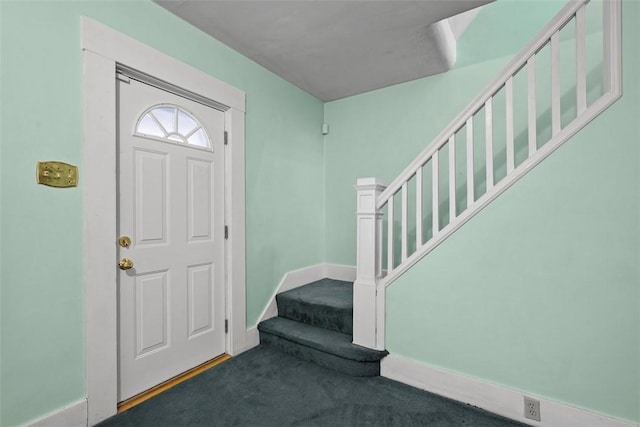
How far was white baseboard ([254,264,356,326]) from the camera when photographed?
9.02ft

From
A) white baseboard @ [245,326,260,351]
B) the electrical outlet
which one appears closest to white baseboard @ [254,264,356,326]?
white baseboard @ [245,326,260,351]

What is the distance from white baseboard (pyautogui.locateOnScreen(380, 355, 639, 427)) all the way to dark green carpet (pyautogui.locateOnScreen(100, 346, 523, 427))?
5 centimetres

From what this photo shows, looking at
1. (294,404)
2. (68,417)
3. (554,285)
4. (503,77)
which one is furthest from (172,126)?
(554,285)

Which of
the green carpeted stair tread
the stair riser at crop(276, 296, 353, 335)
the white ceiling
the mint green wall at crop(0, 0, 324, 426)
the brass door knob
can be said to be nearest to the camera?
the mint green wall at crop(0, 0, 324, 426)

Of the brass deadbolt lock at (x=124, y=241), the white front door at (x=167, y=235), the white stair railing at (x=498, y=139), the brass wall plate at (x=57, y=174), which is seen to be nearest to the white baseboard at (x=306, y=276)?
the white front door at (x=167, y=235)

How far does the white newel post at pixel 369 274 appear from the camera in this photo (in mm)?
2107

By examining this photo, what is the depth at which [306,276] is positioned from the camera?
3.23m

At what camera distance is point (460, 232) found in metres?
1.82

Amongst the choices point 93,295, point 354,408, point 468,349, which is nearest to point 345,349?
point 354,408

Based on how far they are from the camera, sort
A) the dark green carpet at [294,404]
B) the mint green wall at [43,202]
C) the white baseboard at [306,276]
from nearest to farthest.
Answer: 1. the mint green wall at [43,202]
2. the dark green carpet at [294,404]
3. the white baseboard at [306,276]

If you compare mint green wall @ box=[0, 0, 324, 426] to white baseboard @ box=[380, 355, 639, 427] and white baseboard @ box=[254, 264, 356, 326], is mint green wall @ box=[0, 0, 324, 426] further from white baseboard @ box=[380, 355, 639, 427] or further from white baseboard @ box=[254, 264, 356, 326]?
white baseboard @ box=[380, 355, 639, 427]

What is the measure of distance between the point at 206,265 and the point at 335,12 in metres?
2.13

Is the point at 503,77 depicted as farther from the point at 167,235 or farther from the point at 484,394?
the point at 167,235

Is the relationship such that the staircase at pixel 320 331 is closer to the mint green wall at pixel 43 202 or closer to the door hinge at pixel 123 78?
the mint green wall at pixel 43 202
